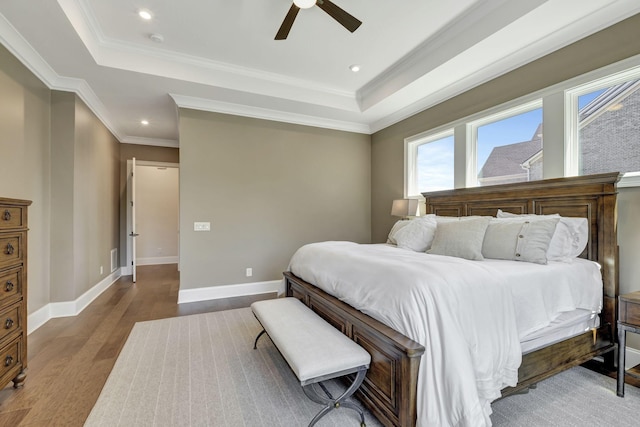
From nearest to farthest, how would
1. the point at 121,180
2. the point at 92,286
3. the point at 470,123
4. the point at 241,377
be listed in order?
the point at 241,377 < the point at 470,123 < the point at 92,286 < the point at 121,180

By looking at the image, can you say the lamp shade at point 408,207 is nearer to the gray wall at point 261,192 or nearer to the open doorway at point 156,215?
the gray wall at point 261,192

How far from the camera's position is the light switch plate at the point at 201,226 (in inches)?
166

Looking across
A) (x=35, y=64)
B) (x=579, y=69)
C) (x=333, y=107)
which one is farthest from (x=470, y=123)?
(x=35, y=64)

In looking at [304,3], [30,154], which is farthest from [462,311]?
[30,154]

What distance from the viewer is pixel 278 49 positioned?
3385 millimetres

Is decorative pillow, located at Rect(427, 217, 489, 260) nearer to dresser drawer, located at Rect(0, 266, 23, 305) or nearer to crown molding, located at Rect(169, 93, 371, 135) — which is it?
crown molding, located at Rect(169, 93, 371, 135)

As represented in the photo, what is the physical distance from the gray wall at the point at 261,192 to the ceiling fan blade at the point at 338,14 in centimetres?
254

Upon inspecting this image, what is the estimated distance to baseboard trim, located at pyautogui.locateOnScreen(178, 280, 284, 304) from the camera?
4137mm

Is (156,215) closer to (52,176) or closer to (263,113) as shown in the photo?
(52,176)

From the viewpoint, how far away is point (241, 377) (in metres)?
2.21

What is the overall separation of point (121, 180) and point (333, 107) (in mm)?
4597

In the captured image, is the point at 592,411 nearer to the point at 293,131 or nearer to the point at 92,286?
the point at 293,131

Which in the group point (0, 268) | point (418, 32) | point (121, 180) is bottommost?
point (0, 268)

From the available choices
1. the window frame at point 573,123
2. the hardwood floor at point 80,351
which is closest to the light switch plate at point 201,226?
the hardwood floor at point 80,351
